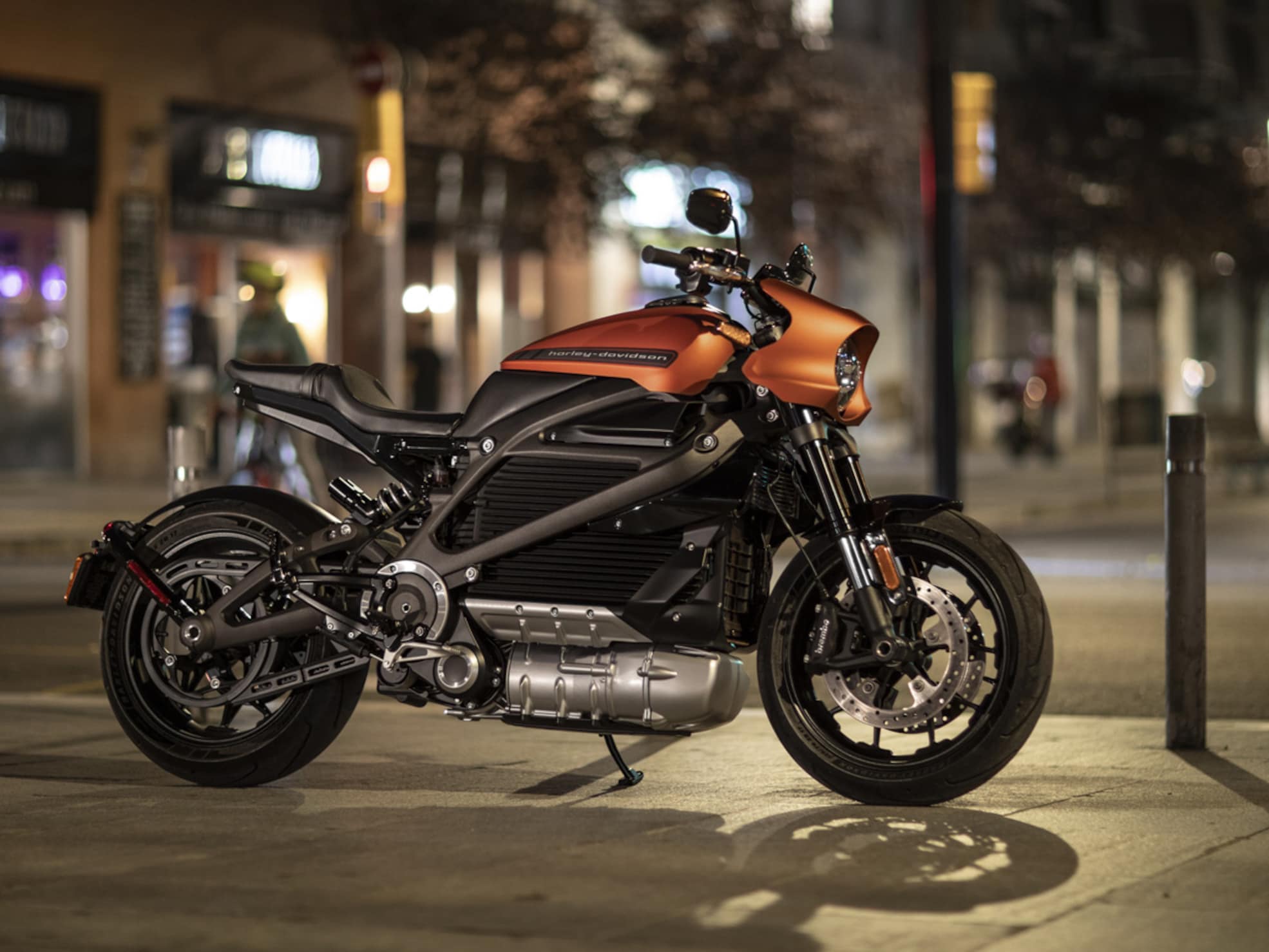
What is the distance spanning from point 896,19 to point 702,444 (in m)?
30.1

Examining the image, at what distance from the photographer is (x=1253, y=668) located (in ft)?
34.2

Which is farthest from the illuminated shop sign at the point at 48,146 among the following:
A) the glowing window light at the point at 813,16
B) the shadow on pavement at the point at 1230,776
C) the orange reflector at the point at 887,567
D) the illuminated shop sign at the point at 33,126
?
the orange reflector at the point at 887,567

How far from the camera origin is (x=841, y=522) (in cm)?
630

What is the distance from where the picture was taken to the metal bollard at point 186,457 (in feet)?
28.9

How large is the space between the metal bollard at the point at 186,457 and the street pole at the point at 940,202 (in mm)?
9184

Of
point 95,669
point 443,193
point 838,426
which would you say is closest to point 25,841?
point 838,426

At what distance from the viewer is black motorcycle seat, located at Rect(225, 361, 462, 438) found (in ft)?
21.8

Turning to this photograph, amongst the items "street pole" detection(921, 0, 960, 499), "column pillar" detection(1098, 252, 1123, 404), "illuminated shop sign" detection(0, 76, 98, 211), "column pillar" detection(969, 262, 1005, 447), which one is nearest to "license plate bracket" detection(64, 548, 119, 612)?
"street pole" detection(921, 0, 960, 499)

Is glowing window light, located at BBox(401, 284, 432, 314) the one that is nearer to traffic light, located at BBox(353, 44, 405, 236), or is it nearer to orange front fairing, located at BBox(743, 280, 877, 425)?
traffic light, located at BBox(353, 44, 405, 236)

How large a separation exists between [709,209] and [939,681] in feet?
4.87

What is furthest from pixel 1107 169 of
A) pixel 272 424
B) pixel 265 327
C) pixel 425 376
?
pixel 272 424

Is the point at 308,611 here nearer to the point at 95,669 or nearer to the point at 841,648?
the point at 841,648

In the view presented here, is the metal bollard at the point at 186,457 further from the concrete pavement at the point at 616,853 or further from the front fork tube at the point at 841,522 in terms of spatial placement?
the front fork tube at the point at 841,522

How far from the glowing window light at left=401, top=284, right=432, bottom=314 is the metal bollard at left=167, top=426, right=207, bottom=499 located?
845 inches
